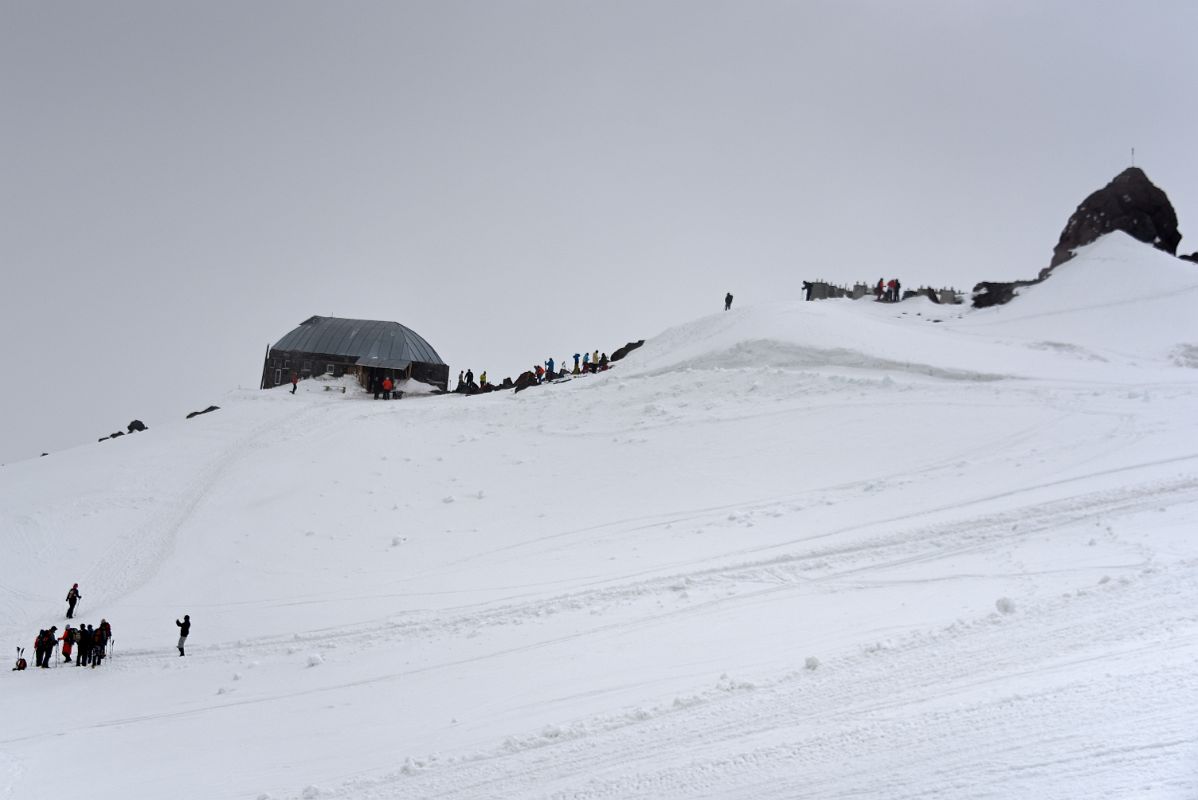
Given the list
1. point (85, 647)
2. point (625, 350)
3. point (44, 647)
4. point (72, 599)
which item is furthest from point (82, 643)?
point (625, 350)

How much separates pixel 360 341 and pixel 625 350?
41.7ft

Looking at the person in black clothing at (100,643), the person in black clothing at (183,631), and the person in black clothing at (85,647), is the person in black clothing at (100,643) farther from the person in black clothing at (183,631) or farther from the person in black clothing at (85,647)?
the person in black clothing at (183,631)

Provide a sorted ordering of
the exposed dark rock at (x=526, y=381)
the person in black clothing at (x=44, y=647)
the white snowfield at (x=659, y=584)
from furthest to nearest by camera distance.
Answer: the exposed dark rock at (x=526, y=381), the person in black clothing at (x=44, y=647), the white snowfield at (x=659, y=584)

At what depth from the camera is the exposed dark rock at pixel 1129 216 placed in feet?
148

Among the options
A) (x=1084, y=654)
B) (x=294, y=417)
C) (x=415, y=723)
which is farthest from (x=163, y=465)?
(x=1084, y=654)

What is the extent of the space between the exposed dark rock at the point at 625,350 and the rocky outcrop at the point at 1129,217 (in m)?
19.7

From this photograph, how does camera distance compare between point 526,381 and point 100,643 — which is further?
point 526,381

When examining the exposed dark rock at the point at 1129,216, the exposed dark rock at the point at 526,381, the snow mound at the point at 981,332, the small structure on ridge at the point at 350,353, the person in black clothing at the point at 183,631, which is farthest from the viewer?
the exposed dark rock at the point at 1129,216

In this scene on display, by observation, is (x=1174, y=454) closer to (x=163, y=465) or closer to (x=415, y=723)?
(x=415, y=723)

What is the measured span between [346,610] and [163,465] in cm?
1276

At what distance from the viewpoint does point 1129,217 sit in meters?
45.0

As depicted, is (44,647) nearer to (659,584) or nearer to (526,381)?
(659,584)

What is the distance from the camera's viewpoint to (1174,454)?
1966cm

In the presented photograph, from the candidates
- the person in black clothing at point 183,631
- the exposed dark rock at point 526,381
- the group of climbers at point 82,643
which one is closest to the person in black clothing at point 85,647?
the group of climbers at point 82,643
